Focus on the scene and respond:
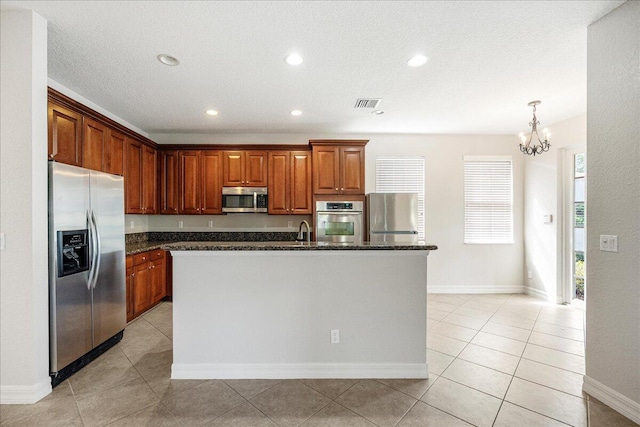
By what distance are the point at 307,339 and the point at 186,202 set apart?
3300mm

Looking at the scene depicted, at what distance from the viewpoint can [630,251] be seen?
1.91 meters

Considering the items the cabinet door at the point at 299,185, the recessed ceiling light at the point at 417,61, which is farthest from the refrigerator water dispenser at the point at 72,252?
the recessed ceiling light at the point at 417,61

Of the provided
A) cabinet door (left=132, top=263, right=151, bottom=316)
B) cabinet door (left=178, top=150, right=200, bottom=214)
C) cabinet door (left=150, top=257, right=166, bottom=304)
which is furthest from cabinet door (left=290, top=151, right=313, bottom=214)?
cabinet door (left=132, top=263, right=151, bottom=316)

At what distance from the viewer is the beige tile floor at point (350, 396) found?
1885 mm

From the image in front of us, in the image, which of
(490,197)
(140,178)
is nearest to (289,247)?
(140,178)

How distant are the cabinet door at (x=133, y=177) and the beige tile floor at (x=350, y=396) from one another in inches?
73.8

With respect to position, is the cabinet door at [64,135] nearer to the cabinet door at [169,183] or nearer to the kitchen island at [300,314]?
the kitchen island at [300,314]

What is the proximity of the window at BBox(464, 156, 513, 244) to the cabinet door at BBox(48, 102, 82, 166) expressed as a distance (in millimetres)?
5393

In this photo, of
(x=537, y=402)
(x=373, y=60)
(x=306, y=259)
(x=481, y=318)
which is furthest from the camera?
(x=481, y=318)

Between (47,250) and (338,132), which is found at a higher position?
(338,132)

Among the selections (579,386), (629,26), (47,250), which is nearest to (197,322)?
(47,250)

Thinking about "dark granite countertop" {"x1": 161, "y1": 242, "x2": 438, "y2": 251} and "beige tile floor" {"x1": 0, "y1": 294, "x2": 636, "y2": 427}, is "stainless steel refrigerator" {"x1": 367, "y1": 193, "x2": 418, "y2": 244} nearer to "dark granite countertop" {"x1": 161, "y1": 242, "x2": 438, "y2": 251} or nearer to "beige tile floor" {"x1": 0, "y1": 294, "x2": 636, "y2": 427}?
"beige tile floor" {"x1": 0, "y1": 294, "x2": 636, "y2": 427}

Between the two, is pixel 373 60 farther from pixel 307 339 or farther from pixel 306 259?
pixel 307 339

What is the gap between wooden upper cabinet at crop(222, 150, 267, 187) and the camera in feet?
15.4
